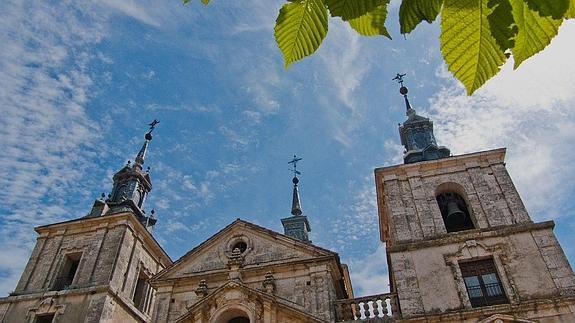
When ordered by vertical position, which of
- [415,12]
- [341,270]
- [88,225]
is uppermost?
[88,225]

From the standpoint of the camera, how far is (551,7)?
1.07 m

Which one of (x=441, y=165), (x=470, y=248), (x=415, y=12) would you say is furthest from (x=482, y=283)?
(x=415, y=12)

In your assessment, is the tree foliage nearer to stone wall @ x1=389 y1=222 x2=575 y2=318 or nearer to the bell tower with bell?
the bell tower with bell

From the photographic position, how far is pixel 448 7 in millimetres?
1211

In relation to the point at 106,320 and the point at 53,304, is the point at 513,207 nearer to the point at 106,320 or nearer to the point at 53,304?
the point at 106,320

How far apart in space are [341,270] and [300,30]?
14.8 metres

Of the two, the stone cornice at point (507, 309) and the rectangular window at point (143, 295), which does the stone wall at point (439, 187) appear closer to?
the stone cornice at point (507, 309)

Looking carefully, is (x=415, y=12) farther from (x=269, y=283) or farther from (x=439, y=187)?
(x=439, y=187)

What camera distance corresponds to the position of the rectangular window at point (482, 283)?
11719mm

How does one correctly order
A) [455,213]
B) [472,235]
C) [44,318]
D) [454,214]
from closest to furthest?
[472,235]
[455,213]
[454,214]
[44,318]

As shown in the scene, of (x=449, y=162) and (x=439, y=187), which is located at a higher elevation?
(x=449, y=162)

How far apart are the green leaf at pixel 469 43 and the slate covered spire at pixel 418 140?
1675 cm

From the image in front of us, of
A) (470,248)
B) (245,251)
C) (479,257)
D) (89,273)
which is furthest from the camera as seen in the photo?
(89,273)

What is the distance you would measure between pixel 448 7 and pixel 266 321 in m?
12.5
